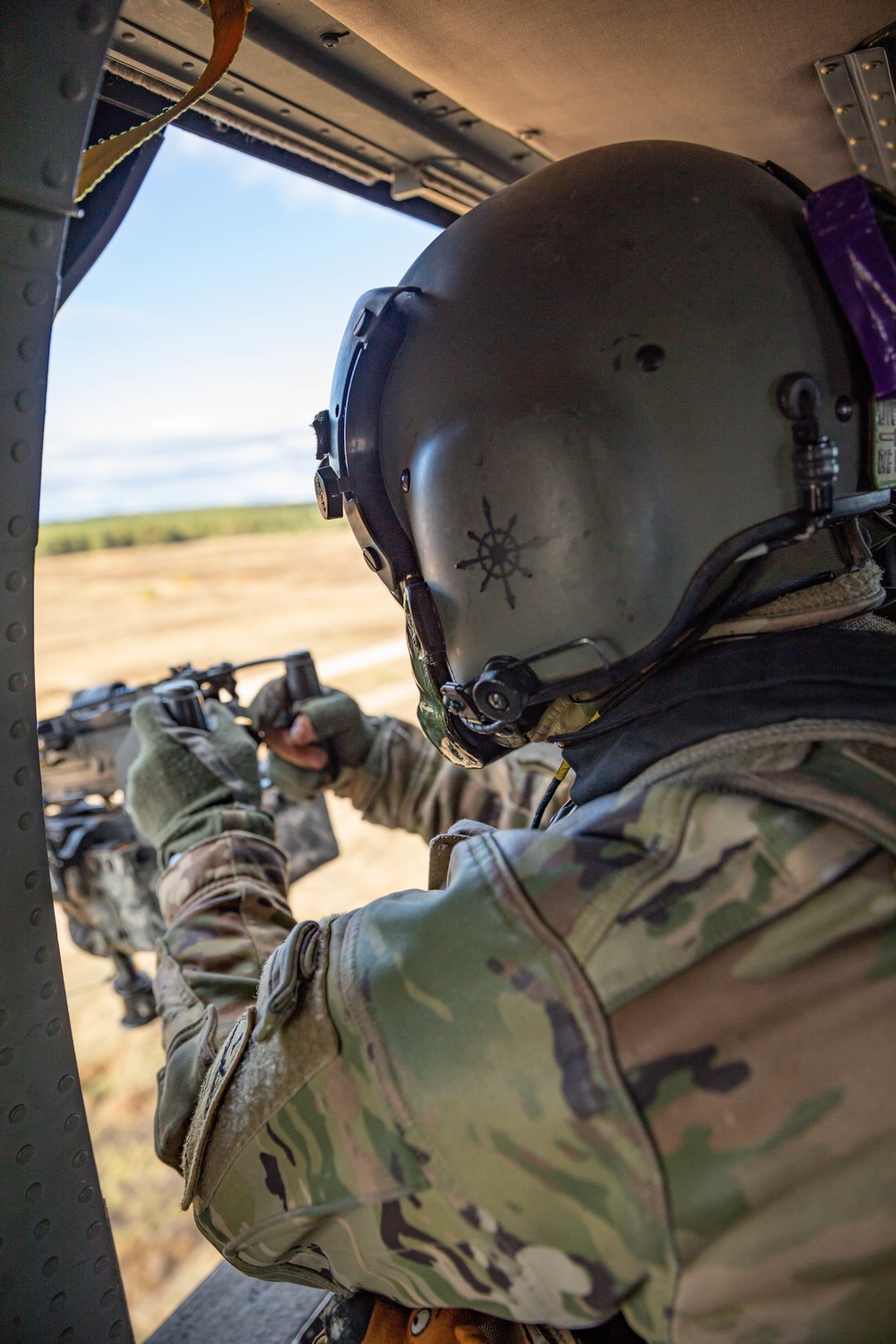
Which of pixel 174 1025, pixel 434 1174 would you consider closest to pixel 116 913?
pixel 174 1025

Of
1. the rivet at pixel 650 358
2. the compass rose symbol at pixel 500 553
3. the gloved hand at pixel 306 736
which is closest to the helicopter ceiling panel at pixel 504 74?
the rivet at pixel 650 358

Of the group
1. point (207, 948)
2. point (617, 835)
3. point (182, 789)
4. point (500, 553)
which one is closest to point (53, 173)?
point (500, 553)

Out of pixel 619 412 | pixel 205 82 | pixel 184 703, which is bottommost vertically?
pixel 184 703

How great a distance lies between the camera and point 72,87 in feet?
2.36

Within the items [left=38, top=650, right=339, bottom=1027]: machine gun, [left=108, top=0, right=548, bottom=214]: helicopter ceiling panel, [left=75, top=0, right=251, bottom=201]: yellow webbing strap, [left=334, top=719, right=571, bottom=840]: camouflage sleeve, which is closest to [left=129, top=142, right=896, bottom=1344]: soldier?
[left=75, top=0, right=251, bottom=201]: yellow webbing strap

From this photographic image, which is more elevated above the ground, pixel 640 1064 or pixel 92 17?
pixel 92 17

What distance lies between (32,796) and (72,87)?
625mm

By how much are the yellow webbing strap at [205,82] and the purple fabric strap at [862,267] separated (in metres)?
0.63

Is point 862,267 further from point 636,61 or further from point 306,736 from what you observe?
point 306,736

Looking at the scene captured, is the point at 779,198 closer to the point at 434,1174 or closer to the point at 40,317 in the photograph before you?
the point at 40,317

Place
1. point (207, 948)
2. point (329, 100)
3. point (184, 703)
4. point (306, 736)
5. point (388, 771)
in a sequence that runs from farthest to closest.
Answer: point (388, 771) → point (306, 736) → point (184, 703) → point (329, 100) → point (207, 948)

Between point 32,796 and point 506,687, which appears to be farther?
point 506,687

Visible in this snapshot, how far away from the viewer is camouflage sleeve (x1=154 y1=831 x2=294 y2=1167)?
1077mm

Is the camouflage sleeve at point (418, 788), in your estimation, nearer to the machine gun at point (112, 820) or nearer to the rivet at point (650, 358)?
the machine gun at point (112, 820)
